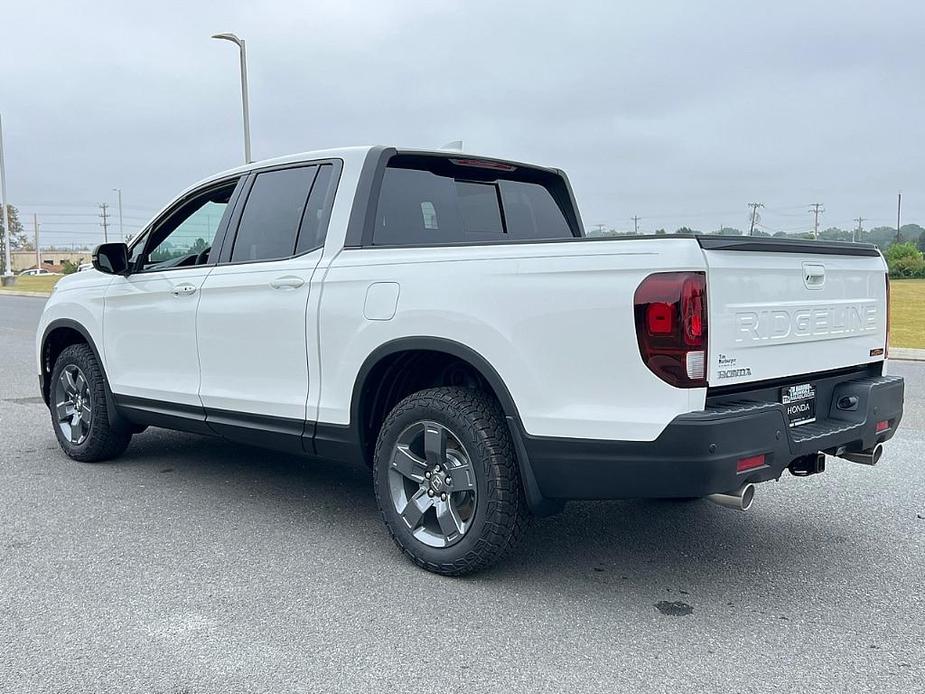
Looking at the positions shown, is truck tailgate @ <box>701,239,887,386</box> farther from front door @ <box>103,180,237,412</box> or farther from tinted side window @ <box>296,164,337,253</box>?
front door @ <box>103,180,237,412</box>

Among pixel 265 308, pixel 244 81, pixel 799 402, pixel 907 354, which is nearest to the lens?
pixel 799 402

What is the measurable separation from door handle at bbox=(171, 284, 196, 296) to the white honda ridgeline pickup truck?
1cm

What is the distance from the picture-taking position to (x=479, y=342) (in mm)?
3748

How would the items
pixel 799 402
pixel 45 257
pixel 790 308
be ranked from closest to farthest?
pixel 790 308, pixel 799 402, pixel 45 257

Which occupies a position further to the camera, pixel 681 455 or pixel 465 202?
pixel 465 202

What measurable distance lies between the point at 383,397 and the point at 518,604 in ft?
4.00

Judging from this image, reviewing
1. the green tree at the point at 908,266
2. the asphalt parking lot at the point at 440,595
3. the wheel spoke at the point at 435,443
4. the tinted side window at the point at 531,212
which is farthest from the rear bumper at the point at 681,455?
the green tree at the point at 908,266

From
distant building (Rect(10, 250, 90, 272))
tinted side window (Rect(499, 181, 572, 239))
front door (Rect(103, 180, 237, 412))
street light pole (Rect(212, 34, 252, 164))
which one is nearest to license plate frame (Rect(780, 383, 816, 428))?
tinted side window (Rect(499, 181, 572, 239))

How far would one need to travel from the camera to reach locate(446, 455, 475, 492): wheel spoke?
3.86m

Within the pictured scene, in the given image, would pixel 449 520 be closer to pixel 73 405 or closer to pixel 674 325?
pixel 674 325

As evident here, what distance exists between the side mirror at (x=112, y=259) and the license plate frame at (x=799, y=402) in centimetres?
407

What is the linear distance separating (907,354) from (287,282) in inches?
465

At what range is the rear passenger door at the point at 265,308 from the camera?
4.57 meters

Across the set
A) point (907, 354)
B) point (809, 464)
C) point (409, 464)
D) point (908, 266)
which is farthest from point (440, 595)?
point (908, 266)
